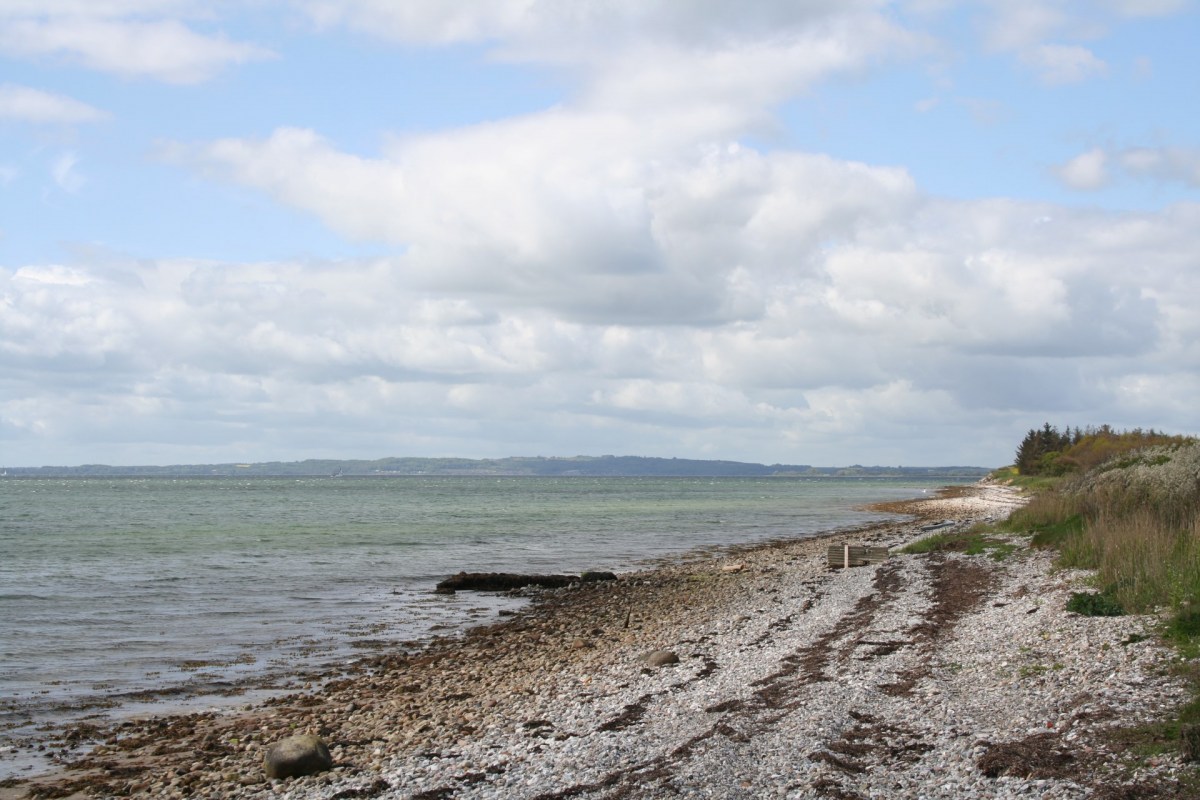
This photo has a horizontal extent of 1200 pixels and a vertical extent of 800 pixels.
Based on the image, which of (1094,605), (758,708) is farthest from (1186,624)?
(758,708)

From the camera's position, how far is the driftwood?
100 ft

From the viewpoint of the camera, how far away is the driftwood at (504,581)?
30.6m

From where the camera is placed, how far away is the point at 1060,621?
607 inches

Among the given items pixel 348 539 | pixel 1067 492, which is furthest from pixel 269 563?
pixel 1067 492

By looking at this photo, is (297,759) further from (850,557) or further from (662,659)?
(850,557)

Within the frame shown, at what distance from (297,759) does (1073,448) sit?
10138 cm

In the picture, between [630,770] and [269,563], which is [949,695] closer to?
[630,770]

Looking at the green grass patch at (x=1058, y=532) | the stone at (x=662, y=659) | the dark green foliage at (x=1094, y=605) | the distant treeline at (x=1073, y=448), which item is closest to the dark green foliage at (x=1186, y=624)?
the dark green foliage at (x=1094, y=605)

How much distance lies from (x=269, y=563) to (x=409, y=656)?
21.6 m

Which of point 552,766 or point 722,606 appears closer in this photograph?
point 552,766

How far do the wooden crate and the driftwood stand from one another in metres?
7.12

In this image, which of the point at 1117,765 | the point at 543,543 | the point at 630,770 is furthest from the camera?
the point at 543,543

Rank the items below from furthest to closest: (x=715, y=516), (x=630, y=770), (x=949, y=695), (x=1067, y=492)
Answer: (x=715, y=516)
(x=1067, y=492)
(x=949, y=695)
(x=630, y=770)

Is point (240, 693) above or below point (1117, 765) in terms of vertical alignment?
below
